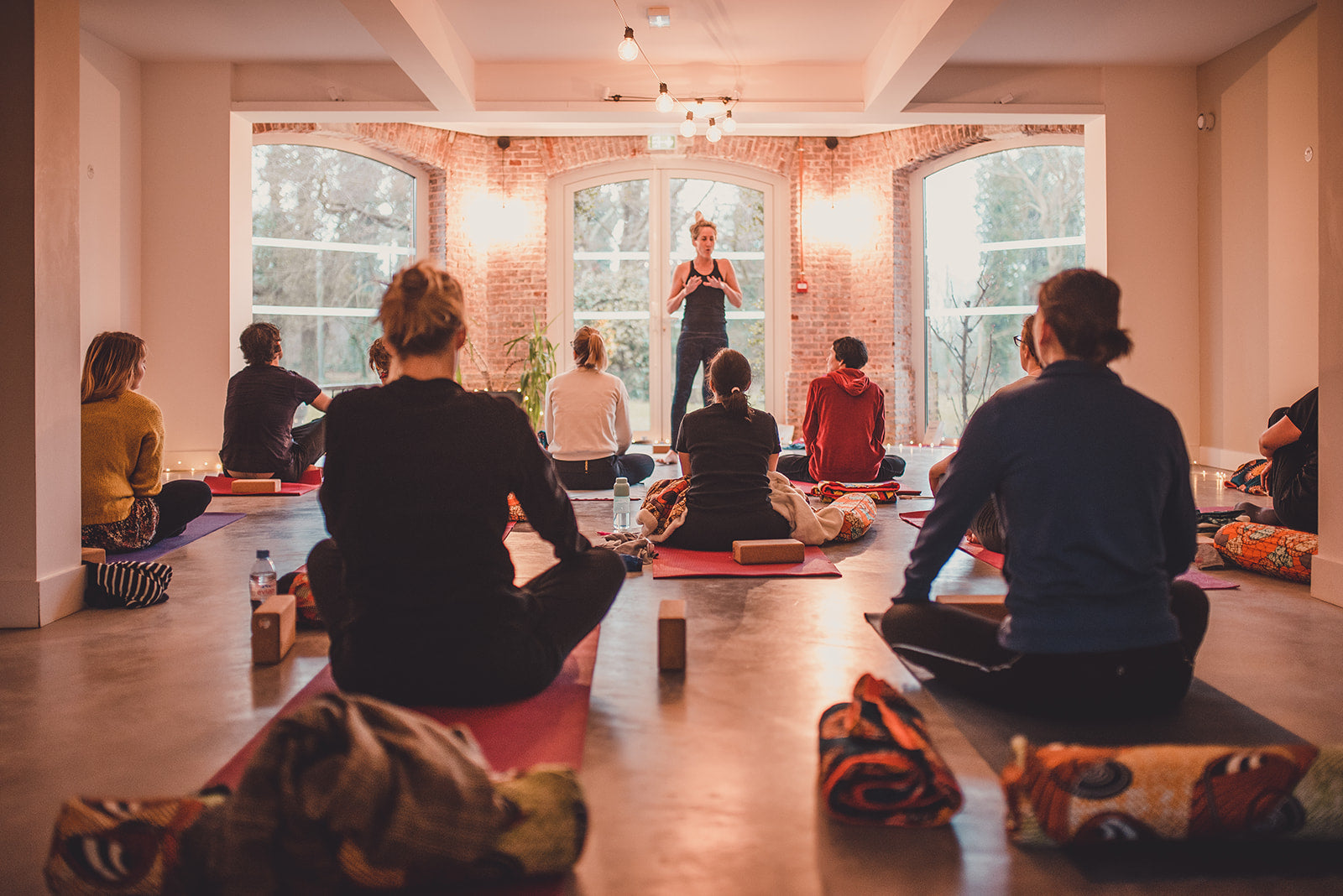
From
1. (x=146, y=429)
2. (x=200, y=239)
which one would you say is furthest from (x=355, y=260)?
(x=146, y=429)

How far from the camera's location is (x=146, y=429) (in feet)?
14.1

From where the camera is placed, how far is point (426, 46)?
638 centimetres

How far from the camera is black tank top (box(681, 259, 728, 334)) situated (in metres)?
7.95

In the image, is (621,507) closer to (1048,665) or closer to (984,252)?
(1048,665)

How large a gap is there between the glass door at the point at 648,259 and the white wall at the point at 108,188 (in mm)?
3998

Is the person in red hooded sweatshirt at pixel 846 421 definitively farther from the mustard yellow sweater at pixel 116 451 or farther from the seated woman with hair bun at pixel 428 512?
the seated woman with hair bun at pixel 428 512

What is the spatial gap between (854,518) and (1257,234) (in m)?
4.24

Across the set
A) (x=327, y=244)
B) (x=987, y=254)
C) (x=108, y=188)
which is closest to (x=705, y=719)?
(x=108, y=188)

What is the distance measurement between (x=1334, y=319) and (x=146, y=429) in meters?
4.41

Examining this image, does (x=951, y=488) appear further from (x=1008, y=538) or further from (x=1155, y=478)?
(x=1155, y=478)

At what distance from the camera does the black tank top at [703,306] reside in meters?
7.95

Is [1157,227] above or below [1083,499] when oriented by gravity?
above

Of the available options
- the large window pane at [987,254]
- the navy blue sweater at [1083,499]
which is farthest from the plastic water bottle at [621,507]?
the large window pane at [987,254]

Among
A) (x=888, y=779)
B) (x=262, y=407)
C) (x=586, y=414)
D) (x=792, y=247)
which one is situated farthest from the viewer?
(x=792, y=247)
